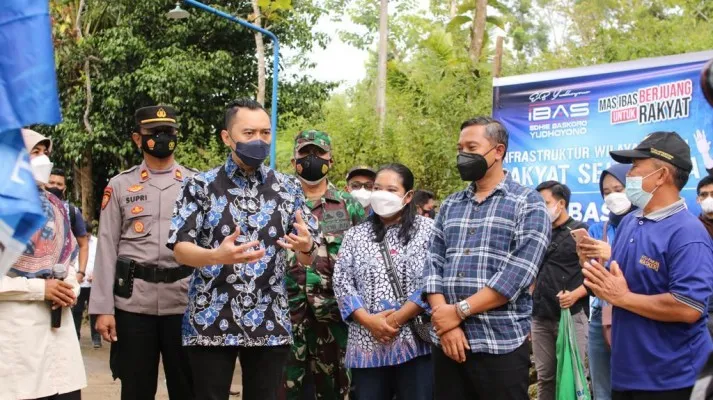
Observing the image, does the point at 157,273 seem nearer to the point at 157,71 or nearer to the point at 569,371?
the point at 569,371

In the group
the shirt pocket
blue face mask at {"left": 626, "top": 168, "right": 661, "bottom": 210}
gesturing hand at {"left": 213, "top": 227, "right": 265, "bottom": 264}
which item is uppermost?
blue face mask at {"left": 626, "top": 168, "right": 661, "bottom": 210}

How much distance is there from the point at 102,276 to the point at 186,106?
15.2 m

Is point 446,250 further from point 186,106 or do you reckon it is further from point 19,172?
point 186,106

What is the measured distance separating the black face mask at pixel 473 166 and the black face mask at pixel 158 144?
198cm

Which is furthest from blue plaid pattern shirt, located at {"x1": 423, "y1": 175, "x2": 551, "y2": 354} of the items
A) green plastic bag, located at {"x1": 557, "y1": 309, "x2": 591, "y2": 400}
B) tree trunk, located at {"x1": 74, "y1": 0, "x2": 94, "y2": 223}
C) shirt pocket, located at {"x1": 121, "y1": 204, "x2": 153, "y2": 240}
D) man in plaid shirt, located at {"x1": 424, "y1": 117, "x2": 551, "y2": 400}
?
tree trunk, located at {"x1": 74, "y1": 0, "x2": 94, "y2": 223}

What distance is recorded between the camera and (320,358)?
631 cm

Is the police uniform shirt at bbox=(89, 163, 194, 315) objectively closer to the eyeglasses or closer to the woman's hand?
the woman's hand

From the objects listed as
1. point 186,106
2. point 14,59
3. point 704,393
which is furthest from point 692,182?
point 186,106

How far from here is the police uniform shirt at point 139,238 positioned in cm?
564

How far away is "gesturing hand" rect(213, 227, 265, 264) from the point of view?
4227mm

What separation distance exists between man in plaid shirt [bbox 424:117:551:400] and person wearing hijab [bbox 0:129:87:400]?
2049mm

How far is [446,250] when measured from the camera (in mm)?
5191

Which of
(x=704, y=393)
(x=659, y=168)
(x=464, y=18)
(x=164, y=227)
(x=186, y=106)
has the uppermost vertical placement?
(x=464, y=18)

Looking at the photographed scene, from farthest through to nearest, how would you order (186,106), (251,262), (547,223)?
1. (186,106)
2. (547,223)
3. (251,262)
